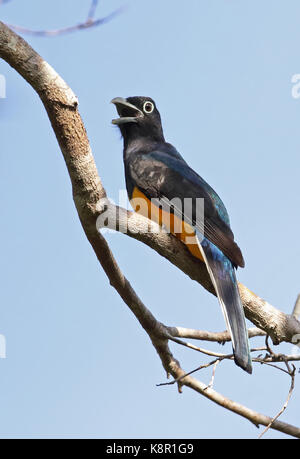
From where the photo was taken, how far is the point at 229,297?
188 inches

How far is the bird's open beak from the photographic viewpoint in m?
6.36

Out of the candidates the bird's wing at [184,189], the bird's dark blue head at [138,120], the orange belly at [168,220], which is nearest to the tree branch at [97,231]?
the orange belly at [168,220]

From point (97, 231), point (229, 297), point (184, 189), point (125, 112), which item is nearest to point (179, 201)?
point (184, 189)

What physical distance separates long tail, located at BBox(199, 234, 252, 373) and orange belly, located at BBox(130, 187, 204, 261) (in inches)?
3.1

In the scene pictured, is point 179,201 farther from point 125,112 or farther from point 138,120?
point 125,112

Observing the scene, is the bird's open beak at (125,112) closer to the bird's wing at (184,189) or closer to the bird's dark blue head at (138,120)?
the bird's dark blue head at (138,120)

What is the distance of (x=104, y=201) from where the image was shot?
4.18 meters

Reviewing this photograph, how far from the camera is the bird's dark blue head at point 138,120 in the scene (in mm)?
6523

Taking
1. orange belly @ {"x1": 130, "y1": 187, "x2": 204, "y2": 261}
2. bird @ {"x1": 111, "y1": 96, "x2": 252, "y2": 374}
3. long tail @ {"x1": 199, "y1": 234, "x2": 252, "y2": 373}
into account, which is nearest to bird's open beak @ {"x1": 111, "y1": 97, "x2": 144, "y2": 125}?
bird @ {"x1": 111, "y1": 96, "x2": 252, "y2": 374}

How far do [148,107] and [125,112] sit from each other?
26 cm

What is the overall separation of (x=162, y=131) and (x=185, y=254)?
7.69ft

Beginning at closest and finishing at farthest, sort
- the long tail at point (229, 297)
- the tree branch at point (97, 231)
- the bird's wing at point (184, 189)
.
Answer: the tree branch at point (97, 231)
the long tail at point (229, 297)
the bird's wing at point (184, 189)

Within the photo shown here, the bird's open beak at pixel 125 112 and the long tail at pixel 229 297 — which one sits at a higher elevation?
the bird's open beak at pixel 125 112

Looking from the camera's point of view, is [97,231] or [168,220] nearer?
[97,231]
